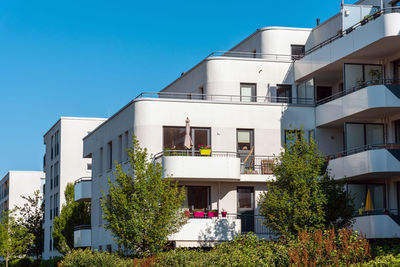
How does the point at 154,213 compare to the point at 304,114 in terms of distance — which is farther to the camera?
the point at 304,114

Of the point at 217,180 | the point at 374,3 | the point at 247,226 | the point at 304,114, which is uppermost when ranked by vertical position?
the point at 374,3

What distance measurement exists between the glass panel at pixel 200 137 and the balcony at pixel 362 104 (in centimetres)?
592

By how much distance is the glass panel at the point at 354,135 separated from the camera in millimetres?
35156

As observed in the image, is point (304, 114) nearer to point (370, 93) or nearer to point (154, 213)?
point (370, 93)

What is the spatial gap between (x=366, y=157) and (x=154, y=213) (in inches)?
390

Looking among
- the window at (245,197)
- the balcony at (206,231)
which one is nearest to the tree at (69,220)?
the window at (245,197)

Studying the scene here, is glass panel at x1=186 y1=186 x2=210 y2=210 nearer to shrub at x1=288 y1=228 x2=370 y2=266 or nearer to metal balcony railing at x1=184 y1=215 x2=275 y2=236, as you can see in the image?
metal balcony railing at x1=184 y1=215 x2=275 y2=236

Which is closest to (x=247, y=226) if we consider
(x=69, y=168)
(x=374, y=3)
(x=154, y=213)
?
(x=154, y=213)

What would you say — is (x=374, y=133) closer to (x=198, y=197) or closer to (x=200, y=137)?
(x=200, y=137)

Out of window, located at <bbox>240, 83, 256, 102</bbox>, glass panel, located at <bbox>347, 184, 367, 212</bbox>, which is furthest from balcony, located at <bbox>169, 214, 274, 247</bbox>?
window, located at <bbox>240, 83, 256, 102</bbox>

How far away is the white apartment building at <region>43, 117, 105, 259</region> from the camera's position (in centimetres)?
6625

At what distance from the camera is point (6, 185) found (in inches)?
4058

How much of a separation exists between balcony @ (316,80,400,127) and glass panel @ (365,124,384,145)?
1.51 feet

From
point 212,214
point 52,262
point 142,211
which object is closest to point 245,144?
point 212,214
